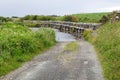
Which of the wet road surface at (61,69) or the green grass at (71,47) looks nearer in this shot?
the wet road surface at (61,69)

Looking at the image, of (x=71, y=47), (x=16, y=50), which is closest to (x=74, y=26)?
(x=71, y=47)

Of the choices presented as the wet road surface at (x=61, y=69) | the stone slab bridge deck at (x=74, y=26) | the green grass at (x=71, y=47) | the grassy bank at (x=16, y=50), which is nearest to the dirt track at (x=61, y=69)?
the wet road surface at (x=61, y=69)

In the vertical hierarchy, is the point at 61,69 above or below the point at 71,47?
above

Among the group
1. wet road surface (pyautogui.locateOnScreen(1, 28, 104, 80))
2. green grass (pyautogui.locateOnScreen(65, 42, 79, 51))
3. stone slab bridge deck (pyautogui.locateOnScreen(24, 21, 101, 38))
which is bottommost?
stone slab bridge deck (pyautogui.locateOnScreen(24, 21, 101, 38))

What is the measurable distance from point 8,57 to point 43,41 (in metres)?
13.8

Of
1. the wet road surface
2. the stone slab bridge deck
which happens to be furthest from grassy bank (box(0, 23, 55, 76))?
the stone slab bridge deck

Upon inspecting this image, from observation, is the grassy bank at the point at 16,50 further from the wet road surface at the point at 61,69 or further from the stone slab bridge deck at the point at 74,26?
the stone slab bridge deck at the point at 74,26

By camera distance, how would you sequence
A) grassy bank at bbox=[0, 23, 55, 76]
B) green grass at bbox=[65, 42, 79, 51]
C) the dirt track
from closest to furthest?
the dirt track < grassy bank at bbox=[0, 23, 55, 76] < green grass at bbox=[65, 42, 79, 51]

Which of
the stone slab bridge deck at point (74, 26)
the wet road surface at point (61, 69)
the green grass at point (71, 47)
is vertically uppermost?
the wet road surface at point (61, 69)

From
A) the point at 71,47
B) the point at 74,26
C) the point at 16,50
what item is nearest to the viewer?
the point at 16,50

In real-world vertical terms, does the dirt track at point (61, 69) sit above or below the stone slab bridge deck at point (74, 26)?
above

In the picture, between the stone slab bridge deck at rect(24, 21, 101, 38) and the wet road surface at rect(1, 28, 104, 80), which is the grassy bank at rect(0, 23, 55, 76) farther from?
the stone slab bridge deck at rect(24, 21, 101, 38)

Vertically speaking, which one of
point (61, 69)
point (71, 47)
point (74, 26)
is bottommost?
point (74, 26)

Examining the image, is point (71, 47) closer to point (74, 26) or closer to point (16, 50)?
point (16, 50)
